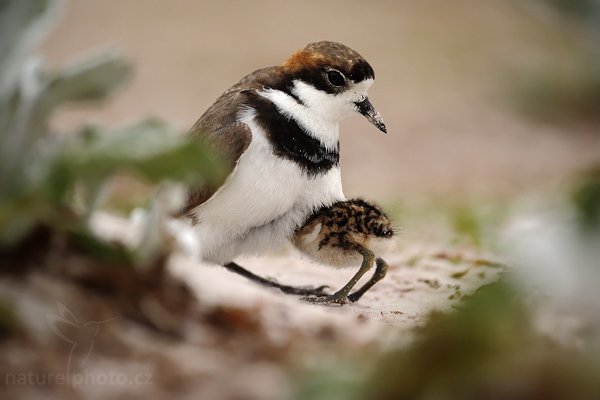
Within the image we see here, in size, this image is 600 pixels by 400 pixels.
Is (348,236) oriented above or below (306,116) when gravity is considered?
below

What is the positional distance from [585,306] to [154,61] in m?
10.4

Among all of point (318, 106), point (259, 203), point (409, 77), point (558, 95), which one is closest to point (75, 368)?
point (259, 203)

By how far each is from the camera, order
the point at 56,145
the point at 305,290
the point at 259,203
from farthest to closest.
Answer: the point at 305,290
the point at 259,203
the point at 56,145

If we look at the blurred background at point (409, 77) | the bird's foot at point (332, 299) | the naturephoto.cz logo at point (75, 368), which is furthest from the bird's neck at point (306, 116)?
the blurred background at point (409, 77)

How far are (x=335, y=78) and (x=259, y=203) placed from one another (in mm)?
550

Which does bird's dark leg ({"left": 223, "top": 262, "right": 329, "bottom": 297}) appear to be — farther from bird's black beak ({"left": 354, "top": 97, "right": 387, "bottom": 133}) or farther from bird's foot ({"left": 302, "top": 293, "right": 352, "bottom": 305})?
bird's black beak ({"left": 354, "top": 97, "right": 387, "bottom": 133})

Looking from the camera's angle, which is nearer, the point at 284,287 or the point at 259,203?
the point at 259,203

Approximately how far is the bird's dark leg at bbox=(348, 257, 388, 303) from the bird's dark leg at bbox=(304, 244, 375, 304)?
62 millimetres

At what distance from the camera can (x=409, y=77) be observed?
10977 mm

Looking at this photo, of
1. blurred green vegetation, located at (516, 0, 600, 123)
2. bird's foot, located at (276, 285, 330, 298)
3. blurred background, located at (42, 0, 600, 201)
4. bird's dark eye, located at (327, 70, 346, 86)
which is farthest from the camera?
blurred green vegetation, located at (516, 0, 600, 123)

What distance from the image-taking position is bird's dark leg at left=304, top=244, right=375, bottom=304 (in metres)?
3.40

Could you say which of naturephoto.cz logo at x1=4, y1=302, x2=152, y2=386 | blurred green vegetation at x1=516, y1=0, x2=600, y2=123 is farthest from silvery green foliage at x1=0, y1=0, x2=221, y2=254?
blurred green vegetation at x1=516, y1=0, x2=600, y2=123

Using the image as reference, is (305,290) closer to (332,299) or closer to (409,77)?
(332,299)

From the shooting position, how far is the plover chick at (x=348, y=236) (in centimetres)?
346
